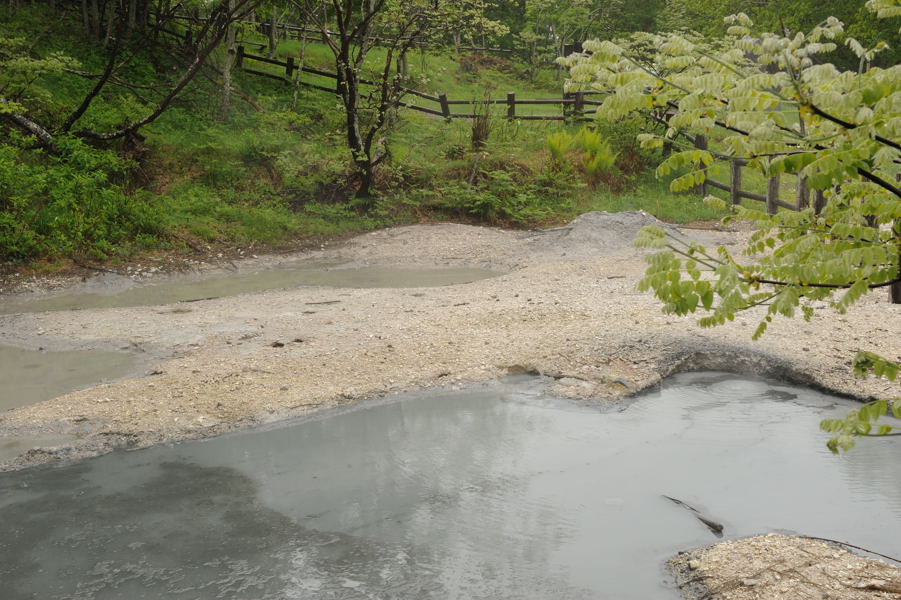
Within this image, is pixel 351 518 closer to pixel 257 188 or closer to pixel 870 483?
pixel 870 483

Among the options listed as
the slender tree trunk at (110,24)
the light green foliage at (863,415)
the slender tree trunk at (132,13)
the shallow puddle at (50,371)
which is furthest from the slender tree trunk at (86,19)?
the light green foliage at (863,415)

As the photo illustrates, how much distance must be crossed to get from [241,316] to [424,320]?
2436 millimetres

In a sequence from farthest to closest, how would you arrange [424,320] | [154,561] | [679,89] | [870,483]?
[424,320] < [870,483] < [154,561] < [679,89]

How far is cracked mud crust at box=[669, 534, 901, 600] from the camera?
4312 millimetres

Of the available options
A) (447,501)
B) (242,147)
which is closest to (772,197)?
(242,147)

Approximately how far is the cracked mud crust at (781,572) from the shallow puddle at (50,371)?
5957 mm

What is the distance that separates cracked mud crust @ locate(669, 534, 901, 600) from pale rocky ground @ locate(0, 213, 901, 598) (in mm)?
2524

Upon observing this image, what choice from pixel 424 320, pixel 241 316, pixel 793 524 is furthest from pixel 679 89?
pixel 241 316

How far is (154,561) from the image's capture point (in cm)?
485

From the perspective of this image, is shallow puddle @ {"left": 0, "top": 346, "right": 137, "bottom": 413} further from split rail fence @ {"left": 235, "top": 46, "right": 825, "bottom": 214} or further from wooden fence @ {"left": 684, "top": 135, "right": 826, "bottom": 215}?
split rail fence @ {"left": 235, "top": 46, "right": 825, "bottom": 214}

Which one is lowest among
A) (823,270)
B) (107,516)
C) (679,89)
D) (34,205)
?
(107,516)

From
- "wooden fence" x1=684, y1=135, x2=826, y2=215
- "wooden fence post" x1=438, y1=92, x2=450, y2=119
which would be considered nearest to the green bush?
"wooden fence post" x1=438, y1=92, x2=450, y2=119

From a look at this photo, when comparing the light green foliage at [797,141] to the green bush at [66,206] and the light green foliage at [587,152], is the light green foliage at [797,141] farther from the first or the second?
the light green foliage at [587,152]

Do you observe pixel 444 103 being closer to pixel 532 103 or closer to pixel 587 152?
pixel 532 103
